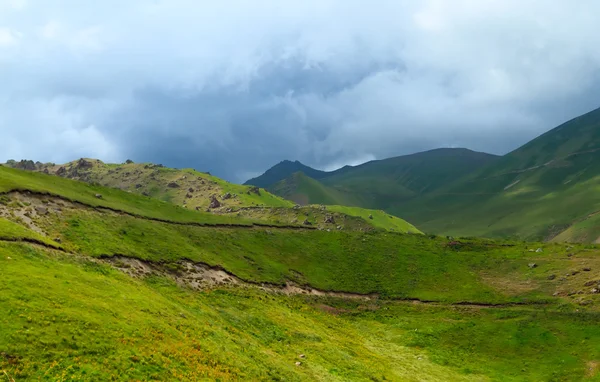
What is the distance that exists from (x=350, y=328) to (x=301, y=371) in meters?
30.4

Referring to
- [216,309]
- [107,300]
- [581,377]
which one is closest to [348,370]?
[216,309]

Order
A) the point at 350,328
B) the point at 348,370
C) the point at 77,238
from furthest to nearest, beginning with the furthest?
1. the point at 350,328
2. the point at 77,238
3. the point at 348,370

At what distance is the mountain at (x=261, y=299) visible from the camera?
3127 centimetres

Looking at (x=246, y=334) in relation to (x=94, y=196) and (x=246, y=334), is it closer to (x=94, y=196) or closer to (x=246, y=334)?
(x=246, y=334)

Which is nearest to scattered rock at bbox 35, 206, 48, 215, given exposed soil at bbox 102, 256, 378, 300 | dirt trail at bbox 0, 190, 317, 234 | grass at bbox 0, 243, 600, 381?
dirt trail at bbox 0, 190, 317, 234

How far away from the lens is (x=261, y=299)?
65625mm

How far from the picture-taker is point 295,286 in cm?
8406

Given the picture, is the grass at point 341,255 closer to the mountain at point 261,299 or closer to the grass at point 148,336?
the mountain at point 261,299

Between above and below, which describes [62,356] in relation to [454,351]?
above

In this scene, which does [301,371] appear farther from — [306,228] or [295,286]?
[306,228]

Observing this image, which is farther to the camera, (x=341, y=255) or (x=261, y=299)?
(x=341, y=255)

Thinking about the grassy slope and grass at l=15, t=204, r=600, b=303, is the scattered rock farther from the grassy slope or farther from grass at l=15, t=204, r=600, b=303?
the grassy slope

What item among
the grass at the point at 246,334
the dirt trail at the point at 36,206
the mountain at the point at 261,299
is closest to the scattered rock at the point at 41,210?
the dirt trail at the point at 36,206

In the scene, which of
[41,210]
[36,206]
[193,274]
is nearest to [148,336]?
[193,274]
